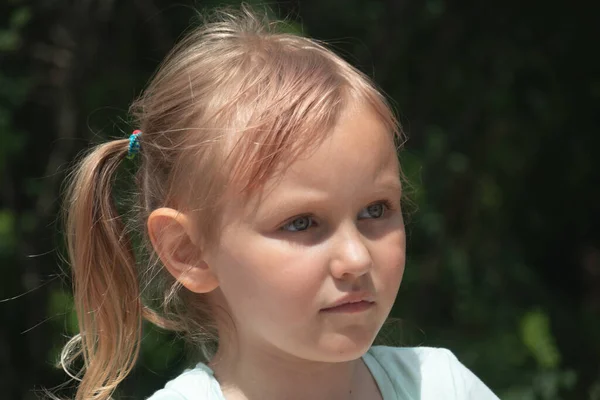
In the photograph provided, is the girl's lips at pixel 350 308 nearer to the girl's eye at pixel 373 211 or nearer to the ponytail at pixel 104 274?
the girl's eye at pixel 373 211

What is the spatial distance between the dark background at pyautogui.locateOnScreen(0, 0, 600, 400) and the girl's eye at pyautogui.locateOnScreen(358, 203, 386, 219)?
3.67 ft

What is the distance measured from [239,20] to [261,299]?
62 cm

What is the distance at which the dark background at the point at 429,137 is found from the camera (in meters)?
→ 2.84

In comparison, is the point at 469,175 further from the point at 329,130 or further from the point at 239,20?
the point at 329,130

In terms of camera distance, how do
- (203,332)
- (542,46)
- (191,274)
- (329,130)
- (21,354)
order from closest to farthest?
(329,130) < (191,274) < (203,332) < (21,354) < (542,46)

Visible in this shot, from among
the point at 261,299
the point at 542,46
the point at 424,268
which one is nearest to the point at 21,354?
the point at 424,268

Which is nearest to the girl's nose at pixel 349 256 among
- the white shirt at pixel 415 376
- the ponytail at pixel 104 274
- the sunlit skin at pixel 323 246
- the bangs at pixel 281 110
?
the sunlit skin at pixel 323 246

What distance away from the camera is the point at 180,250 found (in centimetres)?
170

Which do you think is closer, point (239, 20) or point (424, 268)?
point (239, 20)

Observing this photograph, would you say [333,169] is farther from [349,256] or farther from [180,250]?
[180,250]

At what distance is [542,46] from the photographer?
3.37 meters

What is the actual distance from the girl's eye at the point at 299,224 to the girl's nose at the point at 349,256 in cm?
5

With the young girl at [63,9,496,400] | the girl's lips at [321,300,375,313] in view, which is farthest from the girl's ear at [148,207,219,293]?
the girl's lips at [321,300,375,313]

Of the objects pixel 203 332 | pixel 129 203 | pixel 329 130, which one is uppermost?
pixel 329 130
